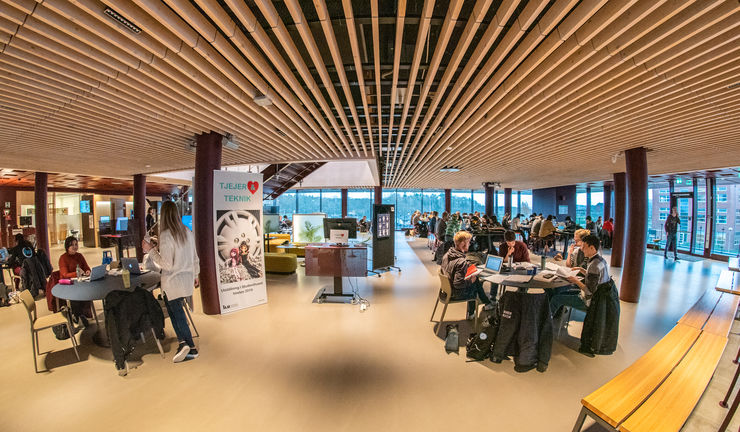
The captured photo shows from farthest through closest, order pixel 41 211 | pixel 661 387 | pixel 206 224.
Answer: pixel 41 211
pixel 206 224
pixel 661 387

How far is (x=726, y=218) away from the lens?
10.2 meters

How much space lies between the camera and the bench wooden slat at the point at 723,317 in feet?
11.4

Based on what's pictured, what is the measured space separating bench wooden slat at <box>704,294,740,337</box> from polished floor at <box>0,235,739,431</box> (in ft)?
1.05

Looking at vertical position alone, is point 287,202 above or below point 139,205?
above

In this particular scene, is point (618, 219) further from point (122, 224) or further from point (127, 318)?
point (122, 224)

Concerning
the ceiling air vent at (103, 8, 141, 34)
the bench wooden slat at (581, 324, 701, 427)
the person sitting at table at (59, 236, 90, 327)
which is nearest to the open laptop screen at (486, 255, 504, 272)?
the bench wooden slat at (581, 324, 701, 427)

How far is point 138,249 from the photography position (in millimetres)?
10516

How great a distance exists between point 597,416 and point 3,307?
8754mm

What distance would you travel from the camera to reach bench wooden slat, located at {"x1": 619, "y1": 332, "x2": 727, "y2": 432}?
1751 mm

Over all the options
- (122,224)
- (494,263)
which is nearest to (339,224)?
(494,263)

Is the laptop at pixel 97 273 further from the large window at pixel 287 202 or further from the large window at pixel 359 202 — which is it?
the large window at pixel 287 202

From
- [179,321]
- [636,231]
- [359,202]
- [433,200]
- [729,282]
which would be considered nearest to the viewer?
[179,321]

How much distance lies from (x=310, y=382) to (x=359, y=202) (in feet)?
62.5

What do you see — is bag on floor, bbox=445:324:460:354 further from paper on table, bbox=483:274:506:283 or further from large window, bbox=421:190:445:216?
large window, bbox=421:190:445:216
